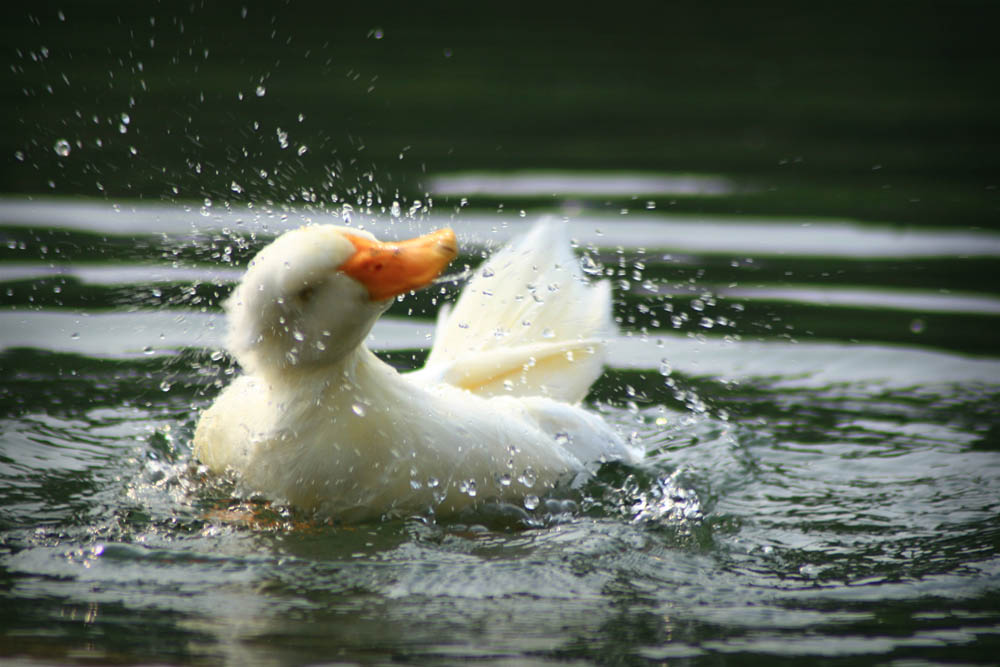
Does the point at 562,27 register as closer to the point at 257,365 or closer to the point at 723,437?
the point at 723,437

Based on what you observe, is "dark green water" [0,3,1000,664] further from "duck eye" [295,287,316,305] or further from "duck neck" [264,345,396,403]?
"duck eye" [295,287,316,305]

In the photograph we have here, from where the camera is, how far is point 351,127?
8898mm

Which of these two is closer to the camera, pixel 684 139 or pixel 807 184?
pixel 807 184

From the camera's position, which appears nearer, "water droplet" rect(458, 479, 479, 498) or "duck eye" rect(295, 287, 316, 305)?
"duck eye" rect(295, 287, 316, 305)

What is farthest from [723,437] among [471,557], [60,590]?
[60,590]

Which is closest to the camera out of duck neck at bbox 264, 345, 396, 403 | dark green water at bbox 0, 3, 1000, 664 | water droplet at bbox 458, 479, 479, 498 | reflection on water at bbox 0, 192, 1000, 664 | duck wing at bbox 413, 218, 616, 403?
reflection on water at bbox 0, 192, 1000, 664

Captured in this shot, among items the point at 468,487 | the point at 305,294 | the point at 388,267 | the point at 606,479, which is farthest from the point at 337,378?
the point at 606,479

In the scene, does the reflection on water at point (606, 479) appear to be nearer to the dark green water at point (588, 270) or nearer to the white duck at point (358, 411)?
the dark green water at point (588, 270)

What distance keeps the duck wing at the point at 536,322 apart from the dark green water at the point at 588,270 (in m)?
0.49

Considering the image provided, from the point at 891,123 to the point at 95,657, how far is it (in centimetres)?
794

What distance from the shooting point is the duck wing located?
470 centimetres

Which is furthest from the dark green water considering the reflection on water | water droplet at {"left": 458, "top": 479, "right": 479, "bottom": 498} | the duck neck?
the duck neck

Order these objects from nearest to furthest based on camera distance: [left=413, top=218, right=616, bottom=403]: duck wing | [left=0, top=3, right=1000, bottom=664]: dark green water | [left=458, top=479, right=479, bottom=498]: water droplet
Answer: [left=0, top=3, right=1000, bottom=664]: dark green water → [left=458, top=479, right=479, bottom=498]: water droplet → [left=413, top=218, right=616, bottom=403]: duck wing

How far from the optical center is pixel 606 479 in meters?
4.44
